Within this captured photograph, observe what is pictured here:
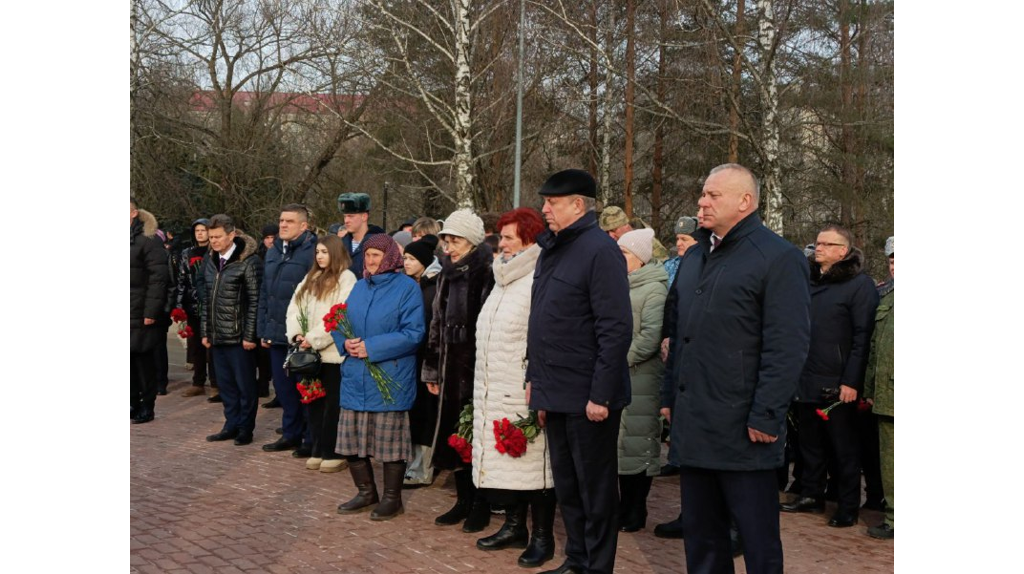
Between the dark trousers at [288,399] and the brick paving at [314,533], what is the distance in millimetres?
428

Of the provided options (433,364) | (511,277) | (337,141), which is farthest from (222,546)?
(337,141)

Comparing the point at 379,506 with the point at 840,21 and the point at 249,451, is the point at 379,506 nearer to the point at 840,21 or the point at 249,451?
the point at 249,451

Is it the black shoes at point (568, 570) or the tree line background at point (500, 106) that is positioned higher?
the tree line background at point (500, 106)

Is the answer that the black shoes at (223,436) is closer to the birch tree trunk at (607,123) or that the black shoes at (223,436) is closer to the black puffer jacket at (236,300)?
the black puffer jacket at (236,300)

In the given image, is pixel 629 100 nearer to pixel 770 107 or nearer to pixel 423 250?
pixel 770 107

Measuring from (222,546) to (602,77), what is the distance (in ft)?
71.2

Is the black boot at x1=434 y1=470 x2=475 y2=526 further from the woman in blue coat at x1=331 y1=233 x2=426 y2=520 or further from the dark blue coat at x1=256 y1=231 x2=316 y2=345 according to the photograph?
the dark blue coat at x1=256 y1=231 x2=316 y2=345

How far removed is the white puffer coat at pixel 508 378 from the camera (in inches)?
225

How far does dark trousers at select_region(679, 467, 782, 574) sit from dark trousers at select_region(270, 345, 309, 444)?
5220 mm

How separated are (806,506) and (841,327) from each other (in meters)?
1.34

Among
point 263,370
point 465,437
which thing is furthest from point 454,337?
point 263,370

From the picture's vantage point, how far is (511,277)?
5.76 meters

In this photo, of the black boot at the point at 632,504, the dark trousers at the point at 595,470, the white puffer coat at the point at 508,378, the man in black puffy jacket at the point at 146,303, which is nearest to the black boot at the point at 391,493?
the white puffer coat at the point at 508,378

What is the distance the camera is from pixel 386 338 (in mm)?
6645
